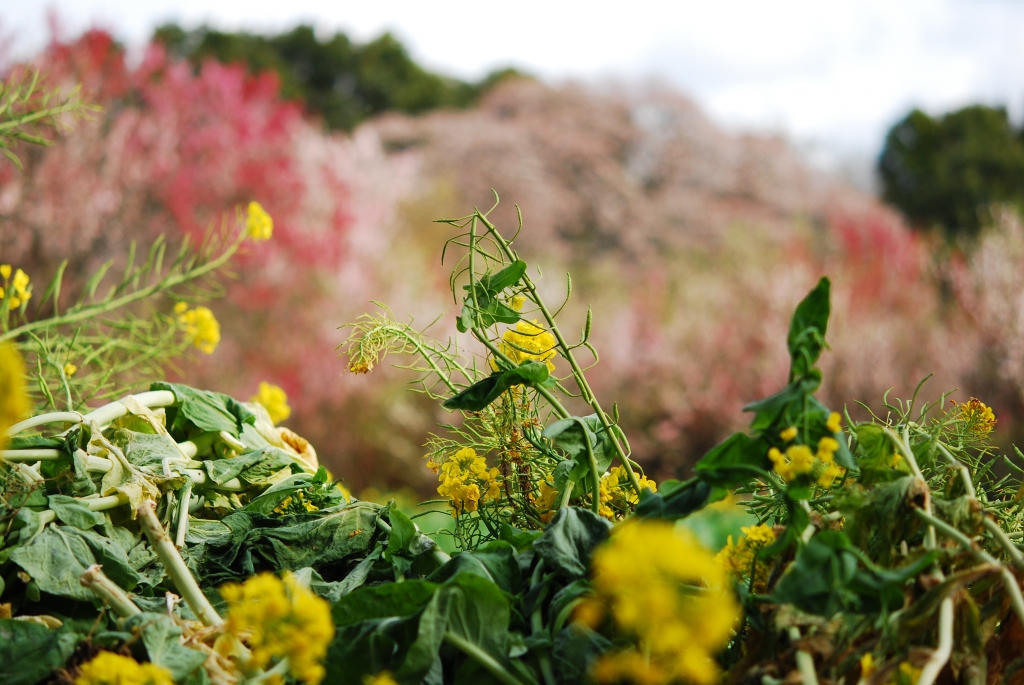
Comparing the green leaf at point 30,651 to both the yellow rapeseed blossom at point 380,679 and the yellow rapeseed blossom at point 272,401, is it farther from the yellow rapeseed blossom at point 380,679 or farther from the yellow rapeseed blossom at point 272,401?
the yellow rapeseed blossom at point 272,401

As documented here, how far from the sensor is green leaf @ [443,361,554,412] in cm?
68

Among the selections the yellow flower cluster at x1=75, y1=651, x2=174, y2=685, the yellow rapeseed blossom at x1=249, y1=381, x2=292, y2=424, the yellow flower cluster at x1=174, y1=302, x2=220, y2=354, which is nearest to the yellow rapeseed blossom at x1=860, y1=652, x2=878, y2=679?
the yellow flower cluster at x1=75, y1=651, x2=174, y2=685

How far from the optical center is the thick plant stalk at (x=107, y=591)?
0.59m

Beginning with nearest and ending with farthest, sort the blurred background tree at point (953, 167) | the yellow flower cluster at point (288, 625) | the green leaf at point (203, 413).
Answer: the yellow flower cluster at point (288, 625)
the green leaf at point (203, 413)
the blurred background tree at point (953, 167)

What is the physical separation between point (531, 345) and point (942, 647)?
0.44 metres

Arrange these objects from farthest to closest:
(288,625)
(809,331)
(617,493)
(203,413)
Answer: (203,413) < (617,493) < (809,331) < (288,625)

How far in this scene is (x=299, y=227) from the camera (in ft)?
21.1

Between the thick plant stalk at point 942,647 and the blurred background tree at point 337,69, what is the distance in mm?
10672

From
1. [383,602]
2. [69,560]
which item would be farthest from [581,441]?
[69,560]

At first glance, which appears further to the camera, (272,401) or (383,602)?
(272,401)

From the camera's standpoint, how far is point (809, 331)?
55 cm

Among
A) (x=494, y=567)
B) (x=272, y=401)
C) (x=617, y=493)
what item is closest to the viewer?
(x=494, y=567)

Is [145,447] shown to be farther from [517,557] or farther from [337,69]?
[337,69]

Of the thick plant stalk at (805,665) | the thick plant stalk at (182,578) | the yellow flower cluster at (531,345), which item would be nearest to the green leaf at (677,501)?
the thick plant stalk at (805,665)
